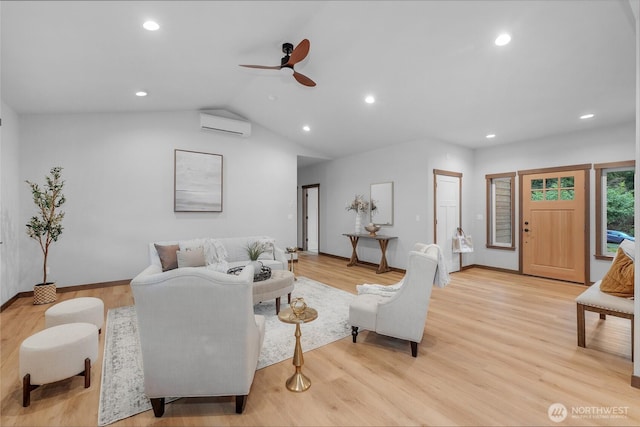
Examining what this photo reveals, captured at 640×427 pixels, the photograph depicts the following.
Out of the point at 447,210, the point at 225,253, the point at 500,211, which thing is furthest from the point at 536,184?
the point at 225,253

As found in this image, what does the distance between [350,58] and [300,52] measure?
0.94m

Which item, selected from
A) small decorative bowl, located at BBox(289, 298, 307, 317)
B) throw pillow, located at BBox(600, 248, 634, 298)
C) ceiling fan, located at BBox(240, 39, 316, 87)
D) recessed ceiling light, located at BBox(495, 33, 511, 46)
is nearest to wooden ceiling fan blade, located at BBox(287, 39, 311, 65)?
ceiling fan, located at BBox(240, 39, 316, 87)

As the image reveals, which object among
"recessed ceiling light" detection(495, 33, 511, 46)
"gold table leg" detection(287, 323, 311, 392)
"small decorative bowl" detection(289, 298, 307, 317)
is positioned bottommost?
"gold table leg" detection(287, 323, 311, 392)

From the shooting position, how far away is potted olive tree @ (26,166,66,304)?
3.98 m

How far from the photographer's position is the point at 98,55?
122 inches

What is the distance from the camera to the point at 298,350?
206cm

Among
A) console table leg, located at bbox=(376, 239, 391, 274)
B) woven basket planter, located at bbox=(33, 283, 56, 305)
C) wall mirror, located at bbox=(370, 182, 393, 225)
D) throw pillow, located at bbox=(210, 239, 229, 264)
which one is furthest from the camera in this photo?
wall mirror, located at bbox=(370, 182, 393, 225)

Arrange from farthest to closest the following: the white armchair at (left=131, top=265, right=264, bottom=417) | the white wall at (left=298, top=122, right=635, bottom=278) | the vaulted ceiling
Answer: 1. the white wall at (left=298, top=122, right=635, bottom=278)
2. the vaulted ceiling
3. the white armchair at (left=131, top=265, right=264, bottom=417)

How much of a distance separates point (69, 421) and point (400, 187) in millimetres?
5767

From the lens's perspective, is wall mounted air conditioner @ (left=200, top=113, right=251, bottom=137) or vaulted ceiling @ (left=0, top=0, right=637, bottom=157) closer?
vaulted ceiling @ (left=0, top=0, right=637, bottom=157)

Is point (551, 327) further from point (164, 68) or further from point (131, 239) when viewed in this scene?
point (131, 239)

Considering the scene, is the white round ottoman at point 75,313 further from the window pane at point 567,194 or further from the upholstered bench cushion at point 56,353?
the window pane at point 567,194

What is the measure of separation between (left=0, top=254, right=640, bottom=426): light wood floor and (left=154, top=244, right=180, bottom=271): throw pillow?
4.63ft

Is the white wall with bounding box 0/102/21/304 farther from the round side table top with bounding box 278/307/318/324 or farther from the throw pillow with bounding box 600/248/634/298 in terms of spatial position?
the throw pillow with bounding box 600/248/634/298
